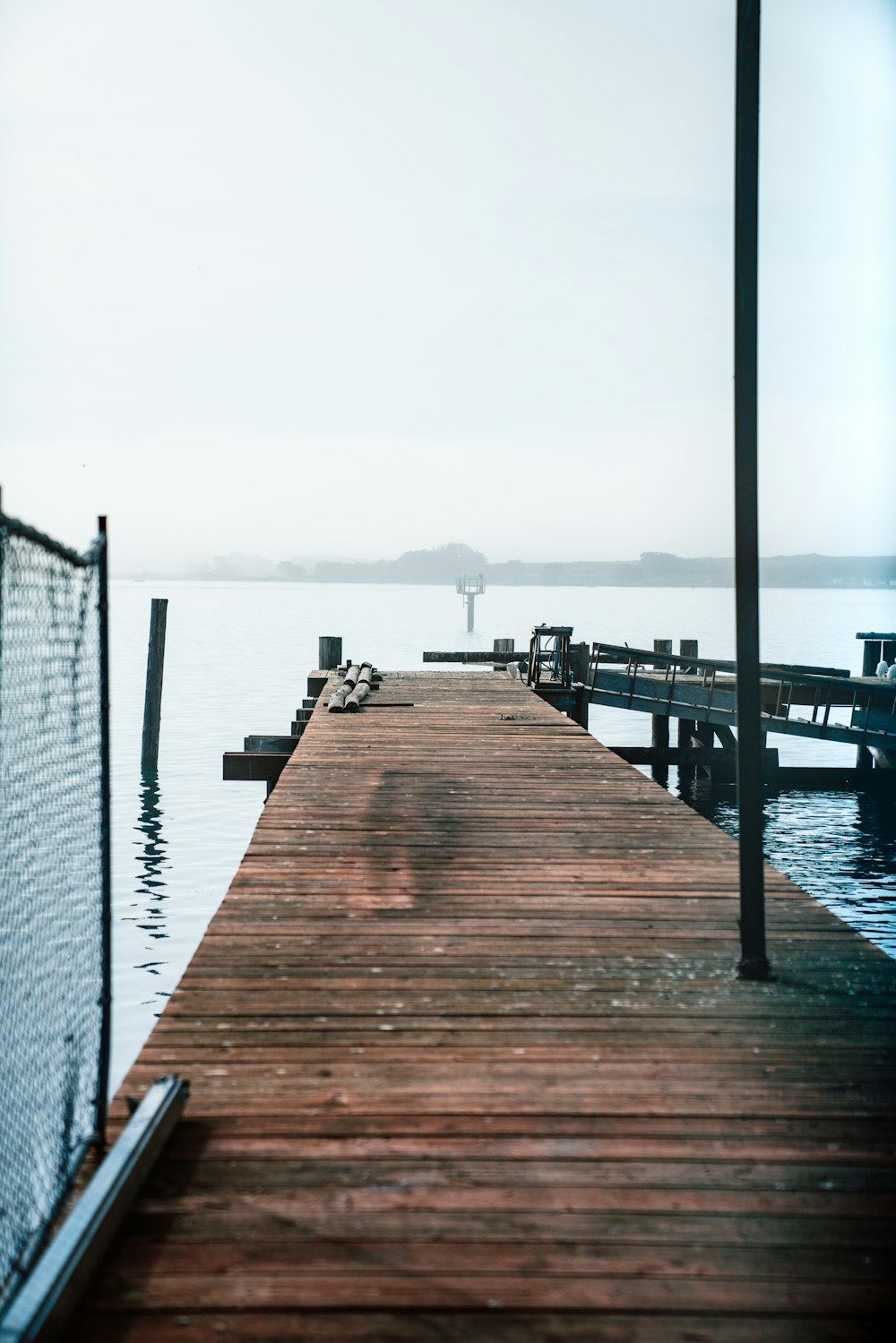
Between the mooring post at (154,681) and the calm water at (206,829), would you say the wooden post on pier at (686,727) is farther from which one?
the mooring post at (154,681)

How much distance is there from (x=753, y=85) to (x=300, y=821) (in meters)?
4.84

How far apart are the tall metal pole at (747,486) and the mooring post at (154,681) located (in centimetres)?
1636

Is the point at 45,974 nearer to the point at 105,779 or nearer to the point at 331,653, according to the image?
the point at 105,779

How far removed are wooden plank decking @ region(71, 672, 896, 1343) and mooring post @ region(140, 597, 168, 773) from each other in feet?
49.9

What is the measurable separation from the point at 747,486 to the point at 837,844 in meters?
13.5

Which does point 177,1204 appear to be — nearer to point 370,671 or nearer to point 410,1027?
point 410,1027

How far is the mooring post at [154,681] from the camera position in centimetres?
2077

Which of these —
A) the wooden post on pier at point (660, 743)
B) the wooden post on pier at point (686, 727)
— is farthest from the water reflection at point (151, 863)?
the wooden post on pier at point (686, 727)

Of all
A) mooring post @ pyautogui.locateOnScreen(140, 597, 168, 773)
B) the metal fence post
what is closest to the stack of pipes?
mooring post @ pyautogui.locateOnScreen(140, 597, 168, 773)

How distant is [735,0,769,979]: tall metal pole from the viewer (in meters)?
4.32

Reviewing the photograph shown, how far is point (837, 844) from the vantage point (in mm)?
16625

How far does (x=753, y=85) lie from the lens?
4.33 m

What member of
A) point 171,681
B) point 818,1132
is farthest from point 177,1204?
point 171,681

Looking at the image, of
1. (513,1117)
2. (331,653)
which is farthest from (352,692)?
(513,1117)
